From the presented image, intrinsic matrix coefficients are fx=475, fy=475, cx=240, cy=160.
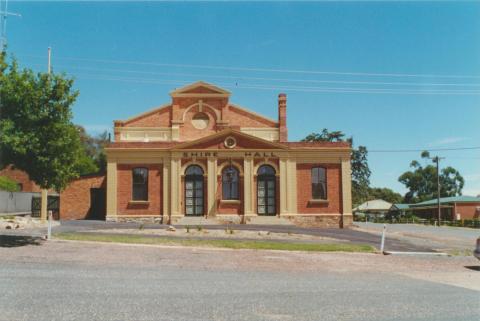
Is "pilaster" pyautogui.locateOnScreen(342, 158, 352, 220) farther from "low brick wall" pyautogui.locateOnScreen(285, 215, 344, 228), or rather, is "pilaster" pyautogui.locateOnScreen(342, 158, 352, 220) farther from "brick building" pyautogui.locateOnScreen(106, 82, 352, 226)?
"low brick wall" pyautogui.locateOnScreen(285, 215, 344, 228)

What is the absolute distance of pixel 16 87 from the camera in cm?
1605

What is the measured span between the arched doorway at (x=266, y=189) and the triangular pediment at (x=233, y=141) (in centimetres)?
154

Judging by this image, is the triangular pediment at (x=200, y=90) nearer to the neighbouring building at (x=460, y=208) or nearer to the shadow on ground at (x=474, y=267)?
the shadow on ground at (x=474, y=267)

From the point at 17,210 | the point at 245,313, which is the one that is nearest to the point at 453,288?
the point at 245,313

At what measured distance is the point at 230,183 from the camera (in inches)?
1293

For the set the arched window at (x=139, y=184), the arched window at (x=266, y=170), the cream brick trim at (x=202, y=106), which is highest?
the cream brick trim at (x=202, y=106)

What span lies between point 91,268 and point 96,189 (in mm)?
23785

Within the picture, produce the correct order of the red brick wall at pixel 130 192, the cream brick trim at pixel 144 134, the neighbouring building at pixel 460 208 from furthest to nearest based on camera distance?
the neighbouring building at pixel 460 208
the cream brick trim at pixel 144 134
the red brick wall at pixel 130 192

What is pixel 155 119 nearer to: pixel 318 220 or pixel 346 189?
pixel 318 220

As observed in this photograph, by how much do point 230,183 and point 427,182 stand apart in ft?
274

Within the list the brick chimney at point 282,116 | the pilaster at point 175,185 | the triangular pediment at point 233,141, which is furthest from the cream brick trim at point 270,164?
the pilaster at point 175,185

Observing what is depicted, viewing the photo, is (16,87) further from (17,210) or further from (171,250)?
(17,210)

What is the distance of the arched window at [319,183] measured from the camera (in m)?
33.3

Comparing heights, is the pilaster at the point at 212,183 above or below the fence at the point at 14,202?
above
